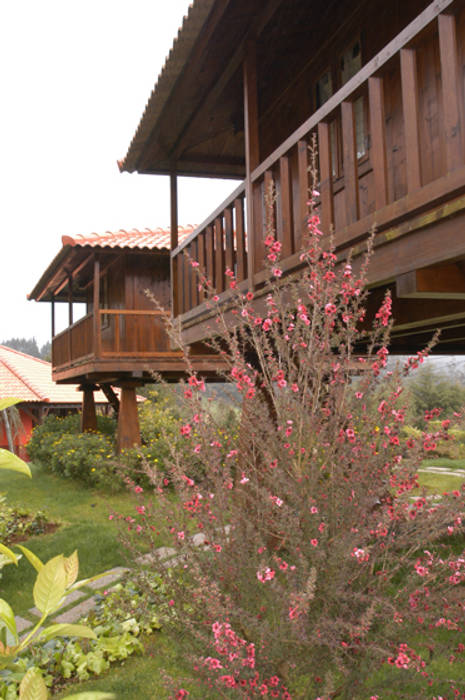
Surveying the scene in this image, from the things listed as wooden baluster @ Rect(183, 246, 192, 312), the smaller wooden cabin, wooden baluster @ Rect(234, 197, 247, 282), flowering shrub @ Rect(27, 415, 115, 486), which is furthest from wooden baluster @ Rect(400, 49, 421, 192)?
flowering shrub @ Rect(27, 415, 115, 486)

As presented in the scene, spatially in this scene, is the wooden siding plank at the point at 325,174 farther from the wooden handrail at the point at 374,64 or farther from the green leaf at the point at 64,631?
the green leaf at the point at 64,631

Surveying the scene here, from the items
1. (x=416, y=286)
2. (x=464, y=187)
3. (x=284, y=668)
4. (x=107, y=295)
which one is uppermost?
(x=107, y=295)

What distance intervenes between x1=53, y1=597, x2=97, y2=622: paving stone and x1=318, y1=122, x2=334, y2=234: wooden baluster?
3.90 metres

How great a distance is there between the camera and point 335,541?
221 centimetres

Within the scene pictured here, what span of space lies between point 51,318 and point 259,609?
675 inches

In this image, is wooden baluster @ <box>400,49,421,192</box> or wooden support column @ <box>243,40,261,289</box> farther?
wooden support column @ <box>243,40,261,289</box>

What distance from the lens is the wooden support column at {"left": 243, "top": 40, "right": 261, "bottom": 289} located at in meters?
4.89

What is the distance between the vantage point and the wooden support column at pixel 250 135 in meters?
4.89

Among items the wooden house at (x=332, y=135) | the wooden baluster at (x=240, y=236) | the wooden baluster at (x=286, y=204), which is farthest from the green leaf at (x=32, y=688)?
the wooden baluster at (x=240, y=236)

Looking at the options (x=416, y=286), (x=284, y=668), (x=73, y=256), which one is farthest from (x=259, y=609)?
(x=73, y=256)

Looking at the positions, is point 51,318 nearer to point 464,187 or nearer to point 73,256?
point 73,256

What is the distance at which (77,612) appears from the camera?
5.07 meters

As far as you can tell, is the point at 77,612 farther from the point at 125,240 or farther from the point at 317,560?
the point at 125,240

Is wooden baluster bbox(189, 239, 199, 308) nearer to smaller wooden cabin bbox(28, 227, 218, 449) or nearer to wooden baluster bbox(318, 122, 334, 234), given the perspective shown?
wooden baluster bbox(318, 122, 334, 234)
